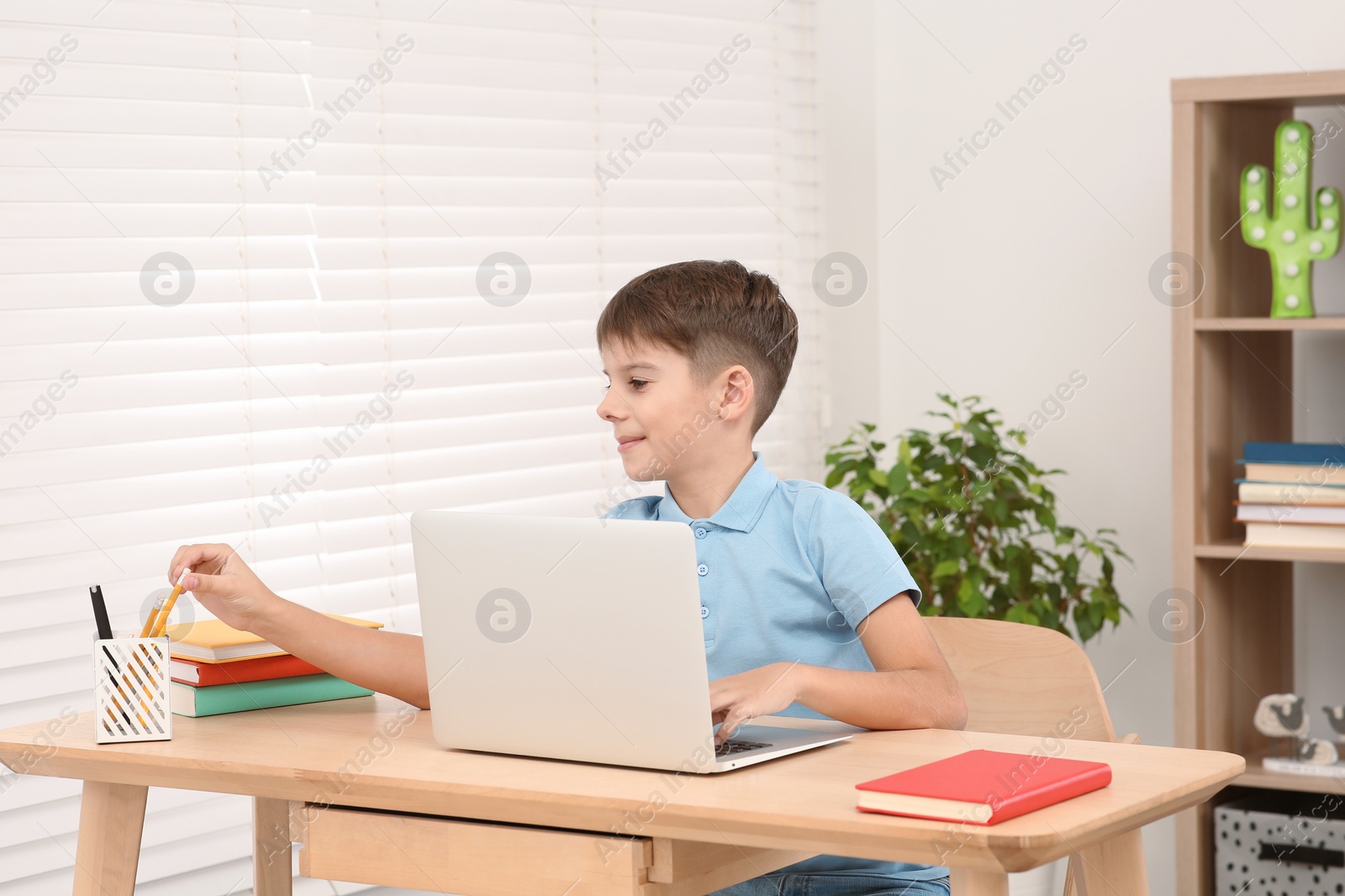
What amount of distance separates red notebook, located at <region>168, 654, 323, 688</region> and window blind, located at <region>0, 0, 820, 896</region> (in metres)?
0.68

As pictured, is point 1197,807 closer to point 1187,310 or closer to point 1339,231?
point 1187,310

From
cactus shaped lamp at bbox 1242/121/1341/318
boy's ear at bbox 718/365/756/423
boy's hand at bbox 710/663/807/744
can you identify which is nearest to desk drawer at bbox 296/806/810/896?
boy's hand at bbox 710/663/807/744

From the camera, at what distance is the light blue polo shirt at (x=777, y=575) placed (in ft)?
5.34

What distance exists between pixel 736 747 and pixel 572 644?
175mm

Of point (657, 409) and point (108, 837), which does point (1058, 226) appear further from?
point (108, 837)

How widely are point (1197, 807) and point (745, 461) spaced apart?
1274 mm

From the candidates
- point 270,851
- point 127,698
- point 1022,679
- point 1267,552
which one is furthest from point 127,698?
point 1267,552

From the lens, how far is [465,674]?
135cm

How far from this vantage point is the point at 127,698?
148 cm

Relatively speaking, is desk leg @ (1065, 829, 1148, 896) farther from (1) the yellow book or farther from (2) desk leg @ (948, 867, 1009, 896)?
(1) the yellow book

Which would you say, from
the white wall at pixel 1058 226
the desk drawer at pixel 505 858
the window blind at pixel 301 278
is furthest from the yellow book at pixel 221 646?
the white wall at pixel 1058 226

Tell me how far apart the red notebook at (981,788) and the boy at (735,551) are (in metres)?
0.27

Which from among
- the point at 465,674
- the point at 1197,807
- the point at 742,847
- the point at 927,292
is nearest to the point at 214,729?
the point at 465,674

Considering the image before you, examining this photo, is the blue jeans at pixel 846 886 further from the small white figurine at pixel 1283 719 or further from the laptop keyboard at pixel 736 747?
the small white figurine at pixel 1283 719
